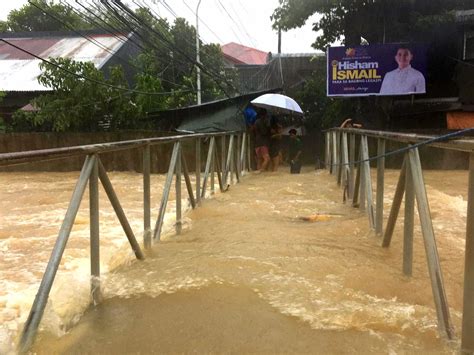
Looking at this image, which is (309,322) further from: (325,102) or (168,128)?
(325,102)

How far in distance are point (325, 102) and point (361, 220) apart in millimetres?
10921

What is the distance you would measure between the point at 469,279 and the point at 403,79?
1188 cm

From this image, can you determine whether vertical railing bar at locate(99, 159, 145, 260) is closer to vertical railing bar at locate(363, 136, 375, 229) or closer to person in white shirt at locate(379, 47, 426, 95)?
vertical railing bar at locate(363, 136, 375, 229)

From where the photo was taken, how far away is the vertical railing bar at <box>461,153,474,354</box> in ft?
6.44

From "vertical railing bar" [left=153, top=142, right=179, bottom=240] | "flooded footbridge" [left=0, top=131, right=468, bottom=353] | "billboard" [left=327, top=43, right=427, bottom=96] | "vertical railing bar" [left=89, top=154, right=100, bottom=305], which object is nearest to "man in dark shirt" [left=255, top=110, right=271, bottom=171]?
"billboard" [left=327, top=43, right=427, bottom=96]

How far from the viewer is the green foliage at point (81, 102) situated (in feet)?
43.9

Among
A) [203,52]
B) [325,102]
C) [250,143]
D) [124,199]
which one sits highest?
[203,52]

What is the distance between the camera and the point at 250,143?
12.0 meters

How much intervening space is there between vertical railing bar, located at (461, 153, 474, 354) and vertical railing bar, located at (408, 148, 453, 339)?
20 cm

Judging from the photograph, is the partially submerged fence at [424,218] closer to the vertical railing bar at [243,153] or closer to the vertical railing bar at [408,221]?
the vertical railing bar at [408,221]

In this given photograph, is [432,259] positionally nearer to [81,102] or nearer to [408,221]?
[408,221]

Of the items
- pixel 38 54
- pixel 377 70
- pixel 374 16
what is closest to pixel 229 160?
pixel 377 70

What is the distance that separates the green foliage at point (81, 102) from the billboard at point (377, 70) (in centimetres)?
582

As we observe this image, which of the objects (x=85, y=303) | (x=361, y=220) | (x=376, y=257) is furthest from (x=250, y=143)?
(x=85, y=303)
